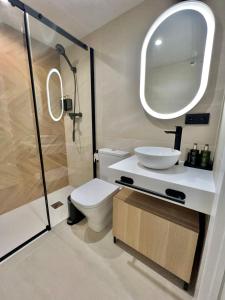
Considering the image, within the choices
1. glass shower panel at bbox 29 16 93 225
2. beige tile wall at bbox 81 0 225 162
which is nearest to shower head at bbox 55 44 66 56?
glass shower panel at bbox 29 16 93 225

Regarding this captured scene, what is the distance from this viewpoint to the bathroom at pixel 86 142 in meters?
0.98

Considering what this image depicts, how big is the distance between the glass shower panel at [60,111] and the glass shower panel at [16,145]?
14 cm

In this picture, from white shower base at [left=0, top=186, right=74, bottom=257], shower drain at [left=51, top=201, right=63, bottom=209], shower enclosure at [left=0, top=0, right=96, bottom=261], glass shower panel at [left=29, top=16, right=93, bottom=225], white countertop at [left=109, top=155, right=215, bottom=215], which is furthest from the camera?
shower drain at [left=51, top=201, right=63, bottom=209]

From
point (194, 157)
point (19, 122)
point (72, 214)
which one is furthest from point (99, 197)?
point (19, 122)

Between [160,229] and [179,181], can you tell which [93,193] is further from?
[179,181]

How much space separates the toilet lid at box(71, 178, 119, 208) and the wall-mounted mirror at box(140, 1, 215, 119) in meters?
0.92

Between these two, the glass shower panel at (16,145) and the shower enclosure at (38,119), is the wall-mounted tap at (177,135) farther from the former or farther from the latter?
the glass shower panel at (16,145)

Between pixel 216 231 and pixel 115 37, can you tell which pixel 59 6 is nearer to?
pixel 115 37

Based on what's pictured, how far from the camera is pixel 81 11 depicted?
1.38 meters

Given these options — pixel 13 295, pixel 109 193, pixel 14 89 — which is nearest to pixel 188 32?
Result: pixel 109 193

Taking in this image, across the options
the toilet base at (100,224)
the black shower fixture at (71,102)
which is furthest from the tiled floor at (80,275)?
the black shower fixture at (71,102)

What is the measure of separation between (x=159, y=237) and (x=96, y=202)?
0.58m

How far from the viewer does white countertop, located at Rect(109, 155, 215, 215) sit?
2.47 ft

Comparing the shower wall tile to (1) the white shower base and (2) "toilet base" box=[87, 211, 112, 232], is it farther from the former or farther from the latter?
(2) "toilet base" box=[87, 211, 112, 232]
